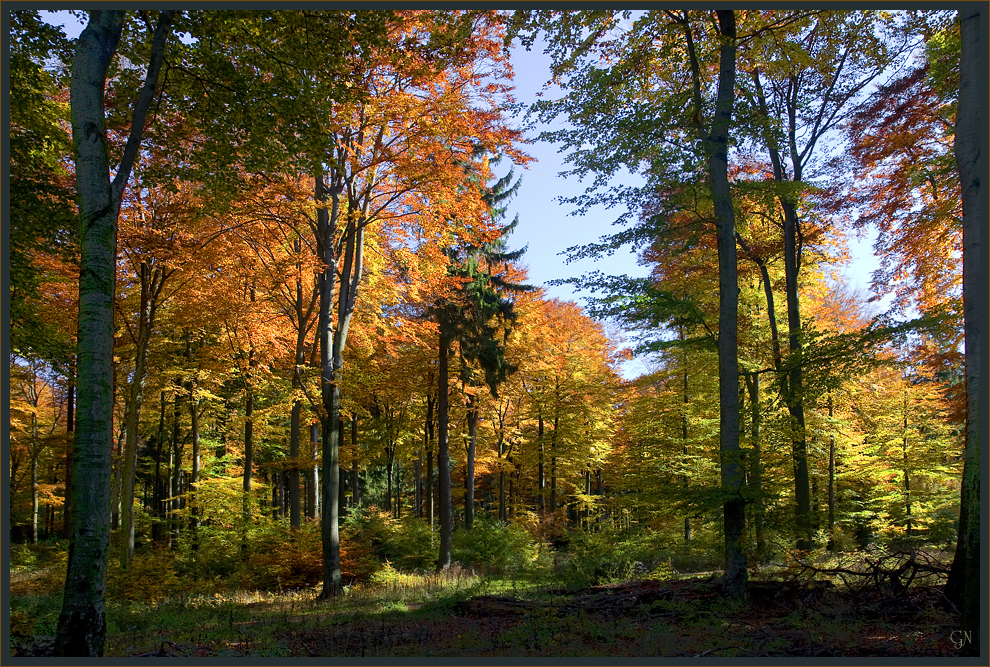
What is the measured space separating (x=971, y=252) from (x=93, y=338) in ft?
30.3

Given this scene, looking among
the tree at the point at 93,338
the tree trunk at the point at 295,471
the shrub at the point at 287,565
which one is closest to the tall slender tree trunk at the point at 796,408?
the tree at the point at 93,338

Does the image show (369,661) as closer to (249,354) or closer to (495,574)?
(495,574)

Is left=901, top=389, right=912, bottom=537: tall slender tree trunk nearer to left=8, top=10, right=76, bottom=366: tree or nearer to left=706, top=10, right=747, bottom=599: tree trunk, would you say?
left=706, top=10, right=747, bottom=599: tree trunk

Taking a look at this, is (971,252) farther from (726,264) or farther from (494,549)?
(494,549)

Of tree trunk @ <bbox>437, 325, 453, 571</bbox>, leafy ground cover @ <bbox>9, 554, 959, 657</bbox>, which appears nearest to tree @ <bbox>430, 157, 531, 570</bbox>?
tree trunk @ <bbox>437, 325, 453, 571</bbox>

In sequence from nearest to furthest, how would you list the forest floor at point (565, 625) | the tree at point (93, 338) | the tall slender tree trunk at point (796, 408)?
the tree at point (93, 338) < the forest floor at point (565, 625) < the tall slender tree trunk at point (796, 408)

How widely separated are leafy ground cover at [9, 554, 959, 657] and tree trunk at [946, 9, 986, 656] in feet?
3.88

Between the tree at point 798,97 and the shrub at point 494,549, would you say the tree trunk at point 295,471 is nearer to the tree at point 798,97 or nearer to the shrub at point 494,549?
the shrub at point 494,549

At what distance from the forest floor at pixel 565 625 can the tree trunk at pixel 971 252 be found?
1162 mm

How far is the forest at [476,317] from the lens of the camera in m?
6.28

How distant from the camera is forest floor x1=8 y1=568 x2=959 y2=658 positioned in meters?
5.83

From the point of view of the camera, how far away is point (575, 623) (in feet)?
23.5

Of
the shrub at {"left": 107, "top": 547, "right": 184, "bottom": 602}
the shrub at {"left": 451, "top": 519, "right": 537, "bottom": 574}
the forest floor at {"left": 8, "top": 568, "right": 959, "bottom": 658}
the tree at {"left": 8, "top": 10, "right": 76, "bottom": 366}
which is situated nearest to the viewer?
the forest floor at {"left": 8, "top": 568, "right": 959, "bottom": 658}

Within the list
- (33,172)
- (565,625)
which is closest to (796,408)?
(565,625)
